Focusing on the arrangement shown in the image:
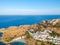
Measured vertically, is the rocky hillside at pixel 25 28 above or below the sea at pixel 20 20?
below

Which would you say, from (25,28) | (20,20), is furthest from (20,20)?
(25,28)

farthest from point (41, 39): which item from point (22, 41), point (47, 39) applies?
point (22, 41)

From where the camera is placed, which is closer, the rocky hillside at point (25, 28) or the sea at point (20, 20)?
the rocky hillside at point (25, 28)

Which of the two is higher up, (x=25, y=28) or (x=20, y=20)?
(x=20, y=20)

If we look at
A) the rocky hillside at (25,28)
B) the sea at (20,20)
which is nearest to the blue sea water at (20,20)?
the sea at (20,20)

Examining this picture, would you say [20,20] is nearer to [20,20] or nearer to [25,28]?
[20,20]

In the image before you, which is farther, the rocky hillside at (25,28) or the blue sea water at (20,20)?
the blue sea water at (20,20)

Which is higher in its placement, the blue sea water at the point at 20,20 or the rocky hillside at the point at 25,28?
the blue sea water at the point at 20,20

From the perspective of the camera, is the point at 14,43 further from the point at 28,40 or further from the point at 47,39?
the point at 47,39

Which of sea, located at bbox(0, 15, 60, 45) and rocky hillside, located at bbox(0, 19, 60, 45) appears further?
sea, located at bbox(0, 15, 60, 45)

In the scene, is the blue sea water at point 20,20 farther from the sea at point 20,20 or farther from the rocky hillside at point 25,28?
the rocky hillside at point 25,28

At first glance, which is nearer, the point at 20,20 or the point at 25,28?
the point at 25,28

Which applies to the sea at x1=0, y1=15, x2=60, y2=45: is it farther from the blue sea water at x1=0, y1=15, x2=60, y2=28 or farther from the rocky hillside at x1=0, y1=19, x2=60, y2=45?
the rocky hillside at x1=0, y1=19, x2=60, y2=45

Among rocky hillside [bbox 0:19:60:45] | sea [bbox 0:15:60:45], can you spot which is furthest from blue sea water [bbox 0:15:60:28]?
rocky hillside [bbox 0:19:60:45]
